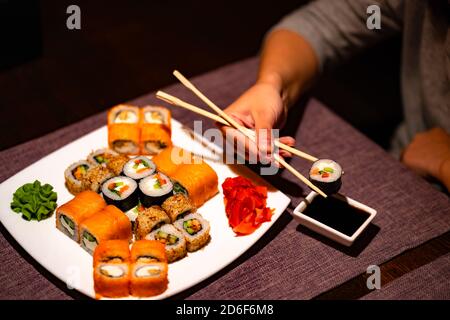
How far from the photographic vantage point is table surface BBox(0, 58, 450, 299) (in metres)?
1.73

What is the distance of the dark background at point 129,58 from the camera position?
8.76 ft

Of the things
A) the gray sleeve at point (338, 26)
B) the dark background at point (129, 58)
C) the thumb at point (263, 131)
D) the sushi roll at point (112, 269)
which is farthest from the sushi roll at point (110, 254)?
the gray sleeve at point (338, 26)

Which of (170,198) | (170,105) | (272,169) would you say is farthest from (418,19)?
(170,198)

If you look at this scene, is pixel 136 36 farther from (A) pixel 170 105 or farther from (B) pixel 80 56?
(A) pixel 170 105

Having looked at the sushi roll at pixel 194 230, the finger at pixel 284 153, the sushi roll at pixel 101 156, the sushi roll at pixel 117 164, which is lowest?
the sushi roll at pixel 194 230

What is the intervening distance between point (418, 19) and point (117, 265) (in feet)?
5.09

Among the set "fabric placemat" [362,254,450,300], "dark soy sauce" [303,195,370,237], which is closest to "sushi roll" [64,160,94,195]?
"dark soy sauce" [303,195,370,237]

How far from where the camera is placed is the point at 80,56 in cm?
302

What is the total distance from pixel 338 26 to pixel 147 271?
1408 mm

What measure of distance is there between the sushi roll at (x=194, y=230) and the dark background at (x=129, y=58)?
885 millimetres

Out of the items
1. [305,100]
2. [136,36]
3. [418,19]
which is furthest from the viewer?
[136,36]

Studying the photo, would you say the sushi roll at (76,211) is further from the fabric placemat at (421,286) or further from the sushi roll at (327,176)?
the fabric placemat at (421,286)

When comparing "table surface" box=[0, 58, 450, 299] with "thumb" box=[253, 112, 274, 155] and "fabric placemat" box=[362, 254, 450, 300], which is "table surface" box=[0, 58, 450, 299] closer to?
"fabric placemat" box=[362, 254, 450, 300]

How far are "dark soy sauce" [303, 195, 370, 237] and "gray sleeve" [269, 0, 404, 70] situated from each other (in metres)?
0.83
